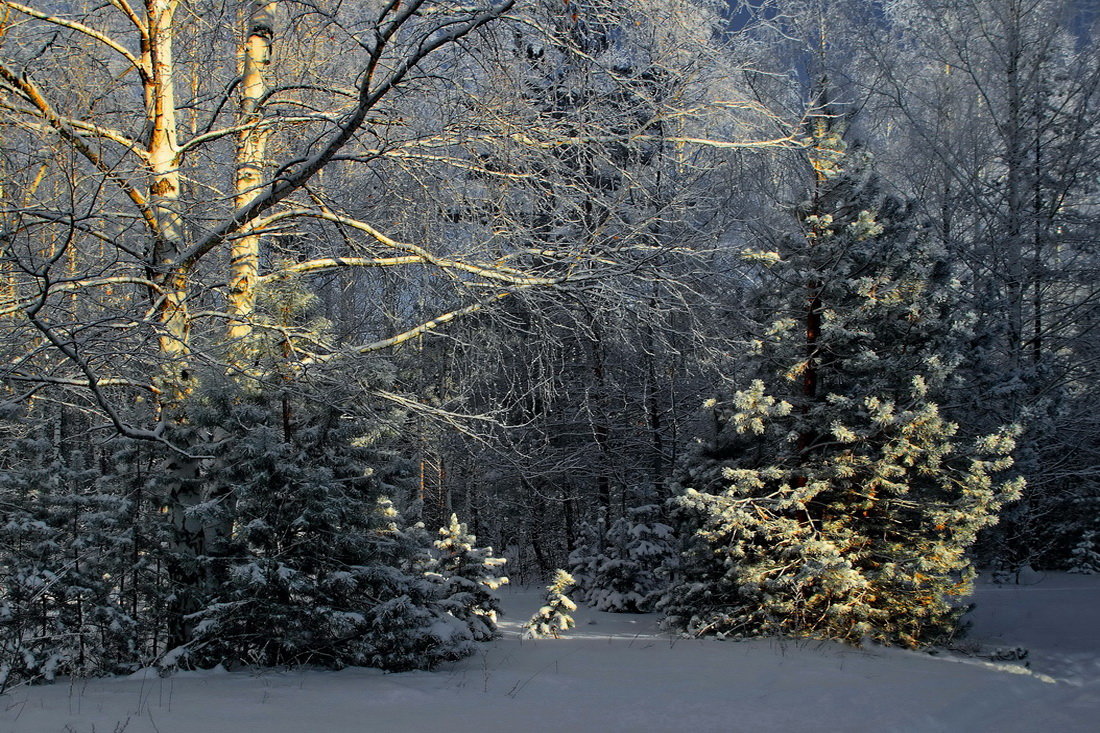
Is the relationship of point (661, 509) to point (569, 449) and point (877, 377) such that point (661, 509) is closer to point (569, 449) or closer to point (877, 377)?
point (569, 449)

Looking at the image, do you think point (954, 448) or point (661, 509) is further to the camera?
point (661, 509)

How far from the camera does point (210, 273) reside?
6.22 metres

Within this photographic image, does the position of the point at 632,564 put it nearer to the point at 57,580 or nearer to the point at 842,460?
the point at 842,460

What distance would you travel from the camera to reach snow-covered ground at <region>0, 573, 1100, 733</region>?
4.29m

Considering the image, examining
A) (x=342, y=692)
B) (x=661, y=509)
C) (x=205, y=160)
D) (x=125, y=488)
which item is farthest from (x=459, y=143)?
(x=661, y=509)

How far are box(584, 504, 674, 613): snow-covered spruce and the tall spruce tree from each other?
380 centimetres

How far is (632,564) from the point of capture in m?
13.6

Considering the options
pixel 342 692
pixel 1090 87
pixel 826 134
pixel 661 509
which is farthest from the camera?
pixel 661 509

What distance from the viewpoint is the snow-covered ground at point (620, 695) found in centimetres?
429

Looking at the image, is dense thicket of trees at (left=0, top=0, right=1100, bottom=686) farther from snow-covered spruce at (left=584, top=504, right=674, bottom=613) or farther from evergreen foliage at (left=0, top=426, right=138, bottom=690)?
snow-covered spruce at (left=584, top=504, right=674, bottom=613)

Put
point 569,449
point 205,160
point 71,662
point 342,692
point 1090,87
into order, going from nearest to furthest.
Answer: point 342,692, point 71,662, point 205,160, point 1090,87, point 569,449

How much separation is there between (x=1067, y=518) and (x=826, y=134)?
463 inches

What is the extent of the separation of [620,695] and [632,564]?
8150 millimetres

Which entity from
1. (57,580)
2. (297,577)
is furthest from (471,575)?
(57,580)
